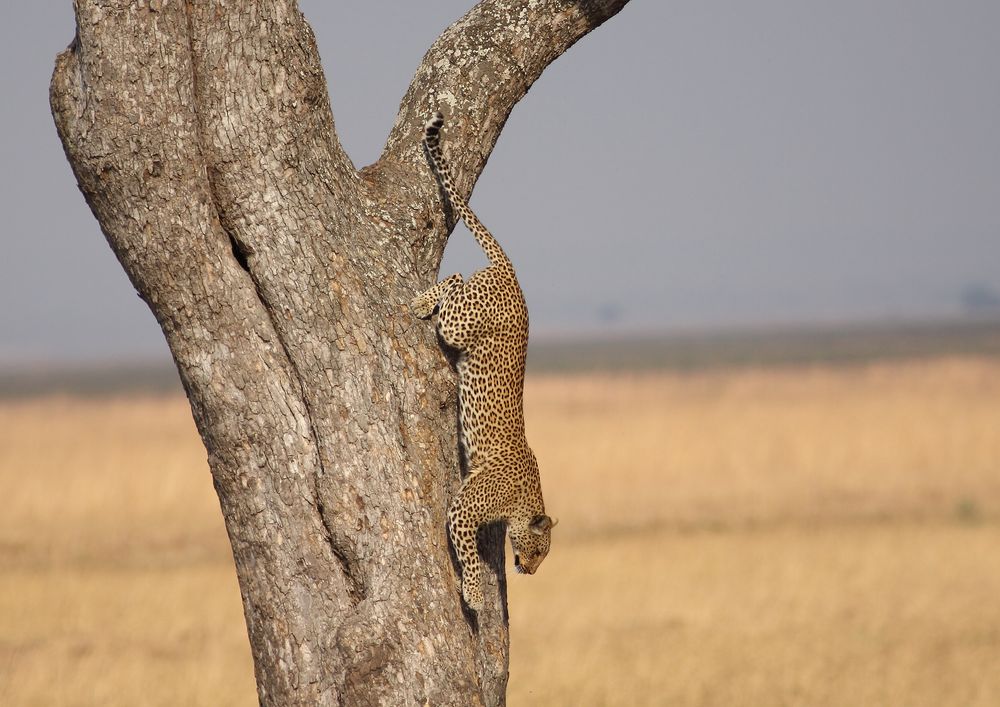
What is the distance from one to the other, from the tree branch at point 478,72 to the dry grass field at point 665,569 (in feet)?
20.6

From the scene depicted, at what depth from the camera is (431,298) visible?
17.8ft

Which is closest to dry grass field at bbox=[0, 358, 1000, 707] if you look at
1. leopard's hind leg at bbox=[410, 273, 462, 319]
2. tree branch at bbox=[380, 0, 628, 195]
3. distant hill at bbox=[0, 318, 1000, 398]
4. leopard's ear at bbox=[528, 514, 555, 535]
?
leopard's ear at bbox=[528, 514, 555, 535]

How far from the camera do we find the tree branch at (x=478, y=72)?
5.89 m

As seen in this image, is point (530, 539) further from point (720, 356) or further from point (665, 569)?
point (720, 356)

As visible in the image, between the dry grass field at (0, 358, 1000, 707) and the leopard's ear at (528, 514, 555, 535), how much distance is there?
4.37 m

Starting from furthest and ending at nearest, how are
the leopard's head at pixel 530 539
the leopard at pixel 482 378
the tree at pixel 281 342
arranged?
the leopard's head at pixel 530 539 → the leopard at pixel 482 378 → the tree at pixel 281 342

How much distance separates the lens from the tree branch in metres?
5.89

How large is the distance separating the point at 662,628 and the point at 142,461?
45.3 ft

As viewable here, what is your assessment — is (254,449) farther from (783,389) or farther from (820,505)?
(783,389)

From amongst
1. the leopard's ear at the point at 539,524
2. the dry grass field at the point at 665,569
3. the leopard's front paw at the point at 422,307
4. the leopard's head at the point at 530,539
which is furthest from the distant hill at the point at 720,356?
the leopard's front paw at the point at 422,307

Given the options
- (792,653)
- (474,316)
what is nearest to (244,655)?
(792,653)

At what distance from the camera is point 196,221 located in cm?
490

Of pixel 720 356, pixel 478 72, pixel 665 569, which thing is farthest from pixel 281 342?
pixel 720 356

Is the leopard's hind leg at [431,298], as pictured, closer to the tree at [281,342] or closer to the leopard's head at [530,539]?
the tree at [281,342]
